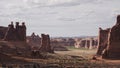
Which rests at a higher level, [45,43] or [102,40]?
[102,40]

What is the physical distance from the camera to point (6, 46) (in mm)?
94312

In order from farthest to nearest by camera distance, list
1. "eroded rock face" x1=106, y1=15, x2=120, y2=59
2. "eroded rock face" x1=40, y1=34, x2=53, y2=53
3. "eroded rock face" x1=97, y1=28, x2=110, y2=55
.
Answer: "eroded rock face" x1=40, y1=34, x2=53, y2=53, "eroded rock face" x1=97, y1=28, x2=110, y2=55, "eroded rock face" x1=106, y1=15, x2=120, y2=59

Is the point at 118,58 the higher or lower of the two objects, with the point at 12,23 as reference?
lower

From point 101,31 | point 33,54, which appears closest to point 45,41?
point 101,31

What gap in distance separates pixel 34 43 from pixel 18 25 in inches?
2244

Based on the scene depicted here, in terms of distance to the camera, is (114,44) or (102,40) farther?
(102,40)

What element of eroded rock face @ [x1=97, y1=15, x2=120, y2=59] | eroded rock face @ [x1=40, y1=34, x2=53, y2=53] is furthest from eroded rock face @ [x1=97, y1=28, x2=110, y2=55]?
eroded rock face @ [x1=40, y1=34, x2=53, y2=53]

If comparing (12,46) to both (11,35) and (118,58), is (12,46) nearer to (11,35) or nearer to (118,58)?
(11,35)

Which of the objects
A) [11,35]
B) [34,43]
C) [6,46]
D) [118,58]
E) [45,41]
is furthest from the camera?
[34,43]

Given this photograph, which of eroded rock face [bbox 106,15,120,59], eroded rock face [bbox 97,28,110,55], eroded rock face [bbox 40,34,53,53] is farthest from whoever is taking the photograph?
eroded rock face [bbox 40,34,53,53]

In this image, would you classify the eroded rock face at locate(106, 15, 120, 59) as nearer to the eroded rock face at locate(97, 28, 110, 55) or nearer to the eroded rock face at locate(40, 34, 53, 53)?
the eroded rock face at locate(97, 28, 110, 55)

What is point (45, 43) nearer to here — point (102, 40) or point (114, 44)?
point (102, 40)

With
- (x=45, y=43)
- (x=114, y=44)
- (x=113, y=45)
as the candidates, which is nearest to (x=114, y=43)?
(x=114, y=44)

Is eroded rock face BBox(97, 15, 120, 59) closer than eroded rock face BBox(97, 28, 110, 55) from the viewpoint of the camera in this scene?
Yes
